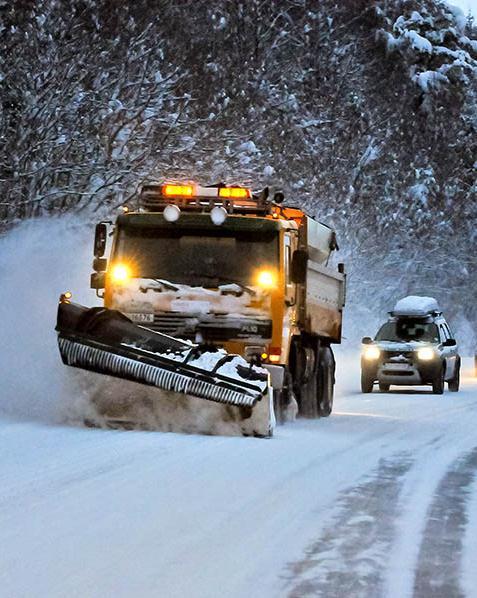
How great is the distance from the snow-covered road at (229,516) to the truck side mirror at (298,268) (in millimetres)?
2651

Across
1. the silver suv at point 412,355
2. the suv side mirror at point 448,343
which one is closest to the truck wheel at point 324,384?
the silver suv at point 412,355

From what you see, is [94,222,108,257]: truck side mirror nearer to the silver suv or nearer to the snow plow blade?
the snow plow blade

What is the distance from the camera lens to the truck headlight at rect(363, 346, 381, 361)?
26578 millimetres

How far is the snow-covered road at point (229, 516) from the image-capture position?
5508 mm

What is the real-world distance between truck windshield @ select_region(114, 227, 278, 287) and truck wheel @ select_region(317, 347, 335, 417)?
383 cm

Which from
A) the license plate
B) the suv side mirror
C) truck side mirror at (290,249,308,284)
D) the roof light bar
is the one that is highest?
the roof light bar

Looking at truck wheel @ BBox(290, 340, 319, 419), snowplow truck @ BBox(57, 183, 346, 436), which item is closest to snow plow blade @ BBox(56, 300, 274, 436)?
snowplow truck @ BBox(57, 183, 346, 436)

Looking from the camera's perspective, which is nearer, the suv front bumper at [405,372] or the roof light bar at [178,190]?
the roof light bar at [178,190]

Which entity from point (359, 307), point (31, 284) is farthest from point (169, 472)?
point (359, 307)

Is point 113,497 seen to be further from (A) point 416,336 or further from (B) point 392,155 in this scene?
(B) point 392,155

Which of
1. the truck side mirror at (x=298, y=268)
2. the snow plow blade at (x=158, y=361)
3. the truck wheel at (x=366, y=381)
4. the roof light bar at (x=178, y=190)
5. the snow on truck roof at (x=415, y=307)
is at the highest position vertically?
the snow on truck roof at (x=415, y=307)

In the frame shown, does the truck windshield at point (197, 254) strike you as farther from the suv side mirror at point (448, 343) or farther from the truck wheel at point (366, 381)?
the suv side mirror at point (448, 343)

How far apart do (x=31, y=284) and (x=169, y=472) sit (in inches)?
302

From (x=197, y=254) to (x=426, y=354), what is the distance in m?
12.8
